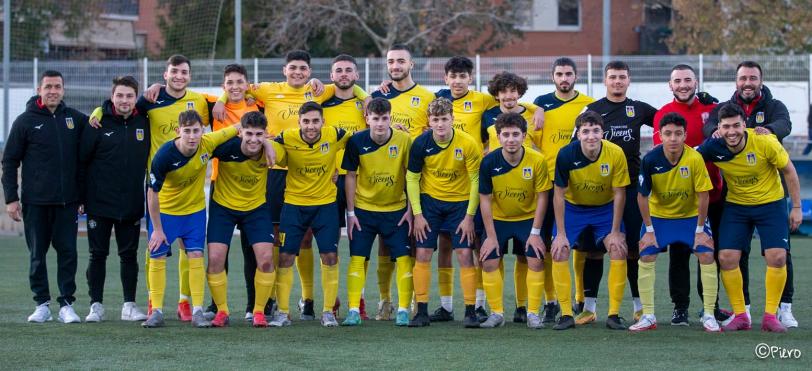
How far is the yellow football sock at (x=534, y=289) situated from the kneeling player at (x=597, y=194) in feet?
0.41

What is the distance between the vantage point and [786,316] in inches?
353

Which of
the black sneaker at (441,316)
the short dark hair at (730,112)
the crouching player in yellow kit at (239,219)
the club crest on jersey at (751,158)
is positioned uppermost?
the short dark hair at (730,112)

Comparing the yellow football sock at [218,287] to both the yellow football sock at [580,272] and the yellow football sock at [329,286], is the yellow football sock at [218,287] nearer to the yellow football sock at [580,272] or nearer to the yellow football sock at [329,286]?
the yellow football sock at [329,286]

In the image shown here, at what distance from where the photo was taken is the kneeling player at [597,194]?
8.79m

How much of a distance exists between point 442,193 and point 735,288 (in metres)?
2.29

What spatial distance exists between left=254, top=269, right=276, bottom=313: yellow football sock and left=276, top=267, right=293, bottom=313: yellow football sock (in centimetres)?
14

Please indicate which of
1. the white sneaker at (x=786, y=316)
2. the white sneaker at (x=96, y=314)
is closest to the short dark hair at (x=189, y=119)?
the white sneaker at (x=96, y=314)

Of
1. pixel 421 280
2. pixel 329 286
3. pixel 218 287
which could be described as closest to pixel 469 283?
pixel 421 280

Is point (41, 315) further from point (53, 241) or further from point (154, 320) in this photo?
point (154, 320)

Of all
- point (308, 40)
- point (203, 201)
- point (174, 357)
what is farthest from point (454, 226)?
point (308, 40)

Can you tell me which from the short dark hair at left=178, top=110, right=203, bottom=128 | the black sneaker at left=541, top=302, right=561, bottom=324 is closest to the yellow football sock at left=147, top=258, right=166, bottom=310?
the short dark hair at left=178, top=110, right=203, bottom=128

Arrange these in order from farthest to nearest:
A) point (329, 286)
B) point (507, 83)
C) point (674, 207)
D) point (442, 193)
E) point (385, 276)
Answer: point (385, 276)
point (507, 83)
point (442, 193)
point (329, 286)
point (674, 207)

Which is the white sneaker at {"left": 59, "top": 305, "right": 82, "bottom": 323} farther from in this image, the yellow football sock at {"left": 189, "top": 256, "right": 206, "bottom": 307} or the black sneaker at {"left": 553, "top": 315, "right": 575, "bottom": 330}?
the black sneaker at {"left": 553, "top": 315, "right": 575, "bottom": 330}

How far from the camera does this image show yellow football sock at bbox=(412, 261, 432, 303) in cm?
910
